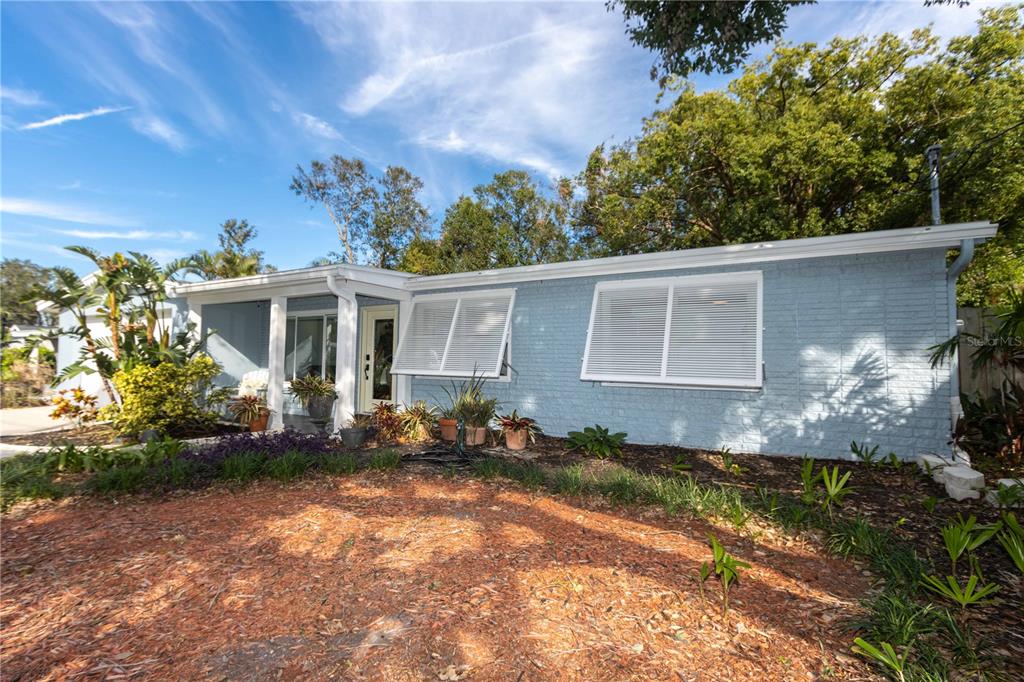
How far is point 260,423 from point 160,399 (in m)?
1.53

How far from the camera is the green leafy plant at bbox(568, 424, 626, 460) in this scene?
6.35 meters

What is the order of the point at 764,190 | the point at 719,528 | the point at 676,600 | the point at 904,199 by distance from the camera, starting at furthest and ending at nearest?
the point at 764,190 < the point at 904,199 < the point at 719,528 < the point at 676,600

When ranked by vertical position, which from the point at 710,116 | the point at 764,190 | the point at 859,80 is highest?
the point at 859,80

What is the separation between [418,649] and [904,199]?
14166 millimetres

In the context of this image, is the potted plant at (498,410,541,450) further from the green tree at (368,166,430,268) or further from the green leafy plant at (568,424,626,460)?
the green tree at (368,166,430,268)

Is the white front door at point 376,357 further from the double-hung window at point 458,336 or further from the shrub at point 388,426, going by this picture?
the shrub at point 388,426

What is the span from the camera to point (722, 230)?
13125 millimetres

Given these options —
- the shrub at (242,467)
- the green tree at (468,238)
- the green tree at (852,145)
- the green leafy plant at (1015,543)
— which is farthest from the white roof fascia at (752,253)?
the green tree at (468,238)

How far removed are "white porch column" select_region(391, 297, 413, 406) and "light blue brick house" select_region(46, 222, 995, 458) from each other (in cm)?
3

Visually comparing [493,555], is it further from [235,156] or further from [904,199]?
[235,156]

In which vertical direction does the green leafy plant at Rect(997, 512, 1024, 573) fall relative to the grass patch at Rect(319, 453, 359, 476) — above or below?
above

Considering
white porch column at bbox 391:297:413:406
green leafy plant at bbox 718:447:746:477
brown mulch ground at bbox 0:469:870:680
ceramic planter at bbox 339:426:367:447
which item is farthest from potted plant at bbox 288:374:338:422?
green leafy plant at bbox 718:447:746:477

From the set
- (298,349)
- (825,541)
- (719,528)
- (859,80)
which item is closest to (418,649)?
(719,528)

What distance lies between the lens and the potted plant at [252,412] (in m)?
8.38
